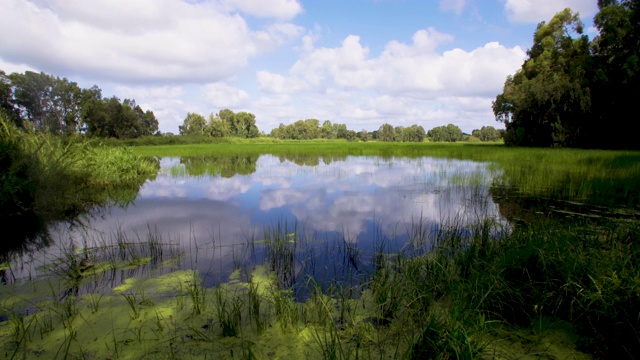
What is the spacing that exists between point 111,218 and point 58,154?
3.63 m

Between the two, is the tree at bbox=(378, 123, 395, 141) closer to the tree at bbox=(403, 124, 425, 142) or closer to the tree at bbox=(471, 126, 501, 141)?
the tree at bbox=(403, 124, 425, 142)

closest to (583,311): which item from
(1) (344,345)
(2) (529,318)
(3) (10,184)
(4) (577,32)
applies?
(2) (529,318)

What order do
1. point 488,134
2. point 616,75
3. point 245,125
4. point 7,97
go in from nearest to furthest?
1. point 616,75
2. point 7,97
3. point 245,125
4. point 488,134

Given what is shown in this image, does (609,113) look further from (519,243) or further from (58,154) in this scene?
(58,154)

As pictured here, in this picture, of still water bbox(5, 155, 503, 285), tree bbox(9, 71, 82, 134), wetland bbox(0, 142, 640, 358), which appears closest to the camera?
wetland bbox(0, 142, 640, 358)

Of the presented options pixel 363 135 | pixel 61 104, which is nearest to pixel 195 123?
pixel 61 104

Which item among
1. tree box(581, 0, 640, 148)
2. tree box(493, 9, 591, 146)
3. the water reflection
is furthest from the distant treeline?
the water reflection

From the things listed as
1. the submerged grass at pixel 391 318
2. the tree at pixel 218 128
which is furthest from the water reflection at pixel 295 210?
the tree at pixel 218 128

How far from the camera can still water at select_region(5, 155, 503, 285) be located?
4.77m

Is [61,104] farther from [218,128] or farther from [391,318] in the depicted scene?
[391,318]

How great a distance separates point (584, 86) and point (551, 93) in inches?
83.0

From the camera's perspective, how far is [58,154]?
909cm

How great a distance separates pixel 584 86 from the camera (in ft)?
81.2

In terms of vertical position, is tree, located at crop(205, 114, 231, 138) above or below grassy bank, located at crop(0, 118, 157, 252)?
above
